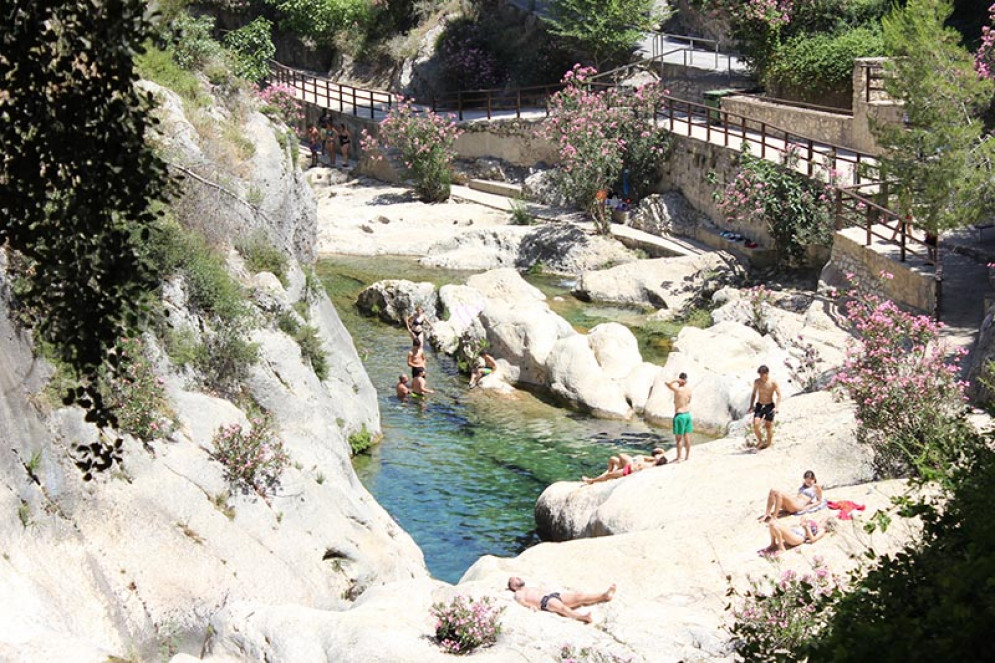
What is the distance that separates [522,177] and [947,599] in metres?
30.9

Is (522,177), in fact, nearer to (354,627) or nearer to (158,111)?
(158,111)

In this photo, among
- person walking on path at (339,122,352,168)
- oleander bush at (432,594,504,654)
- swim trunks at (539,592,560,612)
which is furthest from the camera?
person walking on path at (339,122,352,168)

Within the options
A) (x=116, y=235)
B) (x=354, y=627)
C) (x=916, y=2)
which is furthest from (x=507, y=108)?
(x=116, y=235)

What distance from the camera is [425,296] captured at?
1107 inches

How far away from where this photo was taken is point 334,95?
150 ft

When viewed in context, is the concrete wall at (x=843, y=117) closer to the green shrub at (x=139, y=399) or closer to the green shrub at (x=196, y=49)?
the green shrub at (x=196, y=49)

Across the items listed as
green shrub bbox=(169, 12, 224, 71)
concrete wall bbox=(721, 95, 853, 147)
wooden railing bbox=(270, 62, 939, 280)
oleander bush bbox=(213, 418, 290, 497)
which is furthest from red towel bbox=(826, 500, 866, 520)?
concrete wall bbox=(721, 95, 853, 147)

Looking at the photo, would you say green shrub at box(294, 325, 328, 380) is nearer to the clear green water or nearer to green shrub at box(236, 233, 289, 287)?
green shrub at box(236, 233, 289, 287)

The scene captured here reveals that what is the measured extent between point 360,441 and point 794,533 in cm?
781

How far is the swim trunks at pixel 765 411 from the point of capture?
18.5m

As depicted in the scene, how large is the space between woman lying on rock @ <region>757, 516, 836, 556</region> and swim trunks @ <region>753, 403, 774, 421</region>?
379 cm

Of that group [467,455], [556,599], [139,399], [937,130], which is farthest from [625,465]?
[937,130]

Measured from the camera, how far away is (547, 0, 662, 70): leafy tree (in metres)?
38.3

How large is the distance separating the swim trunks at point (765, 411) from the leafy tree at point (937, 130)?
5.47 m
